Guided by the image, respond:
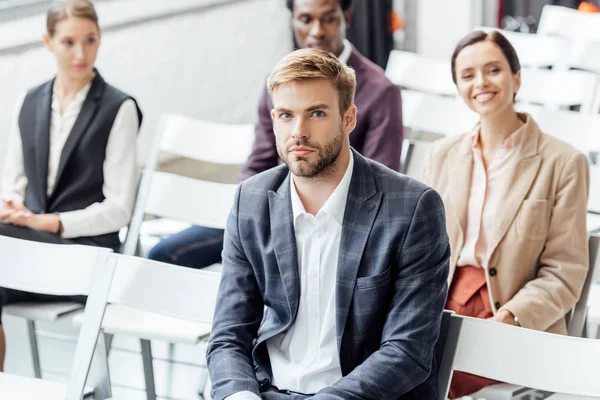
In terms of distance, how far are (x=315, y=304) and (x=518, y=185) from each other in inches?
30.6

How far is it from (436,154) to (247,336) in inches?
35.3

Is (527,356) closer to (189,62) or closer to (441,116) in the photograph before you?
(441,116)

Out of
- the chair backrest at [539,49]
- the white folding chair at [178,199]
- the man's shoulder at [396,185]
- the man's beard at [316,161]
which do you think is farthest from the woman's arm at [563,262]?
the chair backrest at [539,49]

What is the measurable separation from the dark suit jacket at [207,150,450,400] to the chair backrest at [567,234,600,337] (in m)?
0.66

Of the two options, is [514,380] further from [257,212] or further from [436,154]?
[436,154]

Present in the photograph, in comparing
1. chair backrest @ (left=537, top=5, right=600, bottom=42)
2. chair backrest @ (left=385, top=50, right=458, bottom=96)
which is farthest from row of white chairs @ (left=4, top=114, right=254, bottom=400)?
chair backrest @ (left=537, top=5, right=600, bottom=42)

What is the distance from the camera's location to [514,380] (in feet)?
6.69

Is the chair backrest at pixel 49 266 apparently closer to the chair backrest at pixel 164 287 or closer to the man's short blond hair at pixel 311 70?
the chair backrest at pixel 164 287

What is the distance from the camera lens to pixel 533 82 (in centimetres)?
424

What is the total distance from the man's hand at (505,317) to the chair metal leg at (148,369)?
0.99 meters

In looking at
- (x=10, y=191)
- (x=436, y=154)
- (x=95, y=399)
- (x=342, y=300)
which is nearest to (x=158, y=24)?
(x=10, y=191)

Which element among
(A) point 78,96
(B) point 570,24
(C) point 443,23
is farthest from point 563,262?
(C) point 443,23

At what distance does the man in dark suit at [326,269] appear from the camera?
2.04 meters

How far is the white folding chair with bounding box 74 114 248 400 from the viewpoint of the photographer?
284 cm
